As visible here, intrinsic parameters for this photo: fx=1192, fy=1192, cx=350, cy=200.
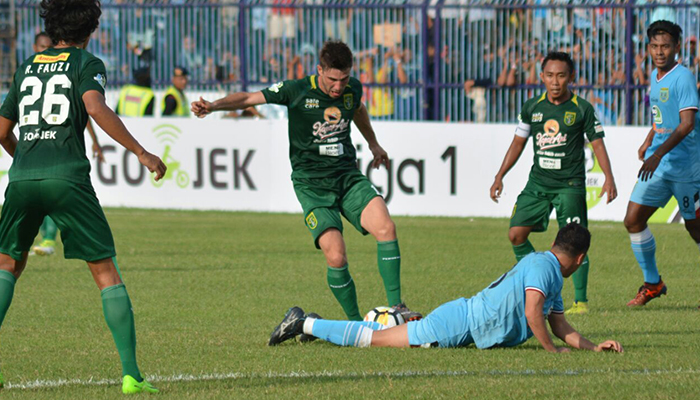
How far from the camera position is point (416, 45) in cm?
1942

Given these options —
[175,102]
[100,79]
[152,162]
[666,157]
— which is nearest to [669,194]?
[666,157]

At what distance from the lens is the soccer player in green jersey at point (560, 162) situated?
944 centimetres

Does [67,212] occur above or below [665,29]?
below

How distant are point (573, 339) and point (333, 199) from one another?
2.29 metres

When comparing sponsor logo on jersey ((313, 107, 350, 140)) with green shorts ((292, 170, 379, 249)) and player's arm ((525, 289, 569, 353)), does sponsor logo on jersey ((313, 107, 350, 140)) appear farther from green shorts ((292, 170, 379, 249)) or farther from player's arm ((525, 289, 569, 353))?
player's arm ((525, 289, 569, 353))

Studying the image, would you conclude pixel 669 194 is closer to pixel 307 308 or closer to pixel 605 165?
pixel 605 165

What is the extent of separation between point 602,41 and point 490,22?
5.80 feet

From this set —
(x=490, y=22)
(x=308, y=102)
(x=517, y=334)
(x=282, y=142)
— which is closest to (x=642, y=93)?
(x=490, y=22)

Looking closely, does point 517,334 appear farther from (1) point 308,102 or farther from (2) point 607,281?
(2) point 607,281

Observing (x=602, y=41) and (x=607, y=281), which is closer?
(x=607, y=281)

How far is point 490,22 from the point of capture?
61.6 ft

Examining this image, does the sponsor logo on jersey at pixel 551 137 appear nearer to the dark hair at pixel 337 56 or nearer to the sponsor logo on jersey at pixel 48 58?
the dark hair at pixel 337 56

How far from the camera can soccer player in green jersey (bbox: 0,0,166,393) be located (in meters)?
5.87

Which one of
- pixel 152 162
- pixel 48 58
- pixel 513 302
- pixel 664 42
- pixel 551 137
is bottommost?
pixel 513 302
